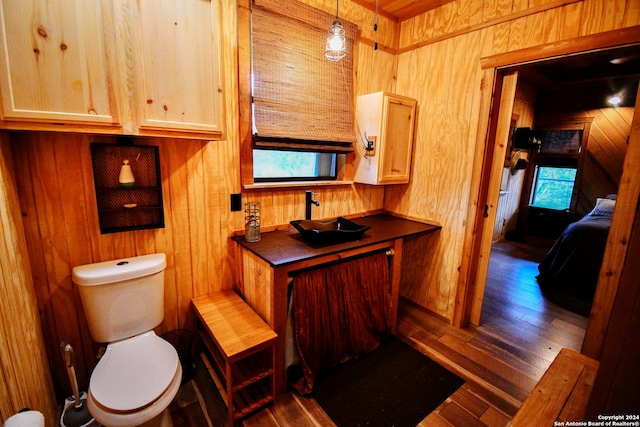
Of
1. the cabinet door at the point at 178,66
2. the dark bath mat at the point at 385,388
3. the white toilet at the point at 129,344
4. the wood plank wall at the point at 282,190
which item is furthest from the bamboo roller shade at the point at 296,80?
the dark bath mat at the point at 385,388

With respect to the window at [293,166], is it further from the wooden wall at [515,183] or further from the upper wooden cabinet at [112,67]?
the wooden wall at [515,183]

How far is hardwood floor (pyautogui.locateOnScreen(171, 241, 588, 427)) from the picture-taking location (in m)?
1.66

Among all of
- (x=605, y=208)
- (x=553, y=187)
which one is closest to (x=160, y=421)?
(x=605, y=208)

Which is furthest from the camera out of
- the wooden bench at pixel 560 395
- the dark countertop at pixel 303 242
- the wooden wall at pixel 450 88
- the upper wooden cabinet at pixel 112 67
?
the wooden wall at pixel 450 88

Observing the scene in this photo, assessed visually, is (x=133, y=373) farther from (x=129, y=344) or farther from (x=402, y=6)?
(x=402, y=6)

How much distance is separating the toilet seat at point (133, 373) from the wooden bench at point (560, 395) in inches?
57.4

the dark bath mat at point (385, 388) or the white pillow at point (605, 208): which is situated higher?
the white pillow at point (605, 208)

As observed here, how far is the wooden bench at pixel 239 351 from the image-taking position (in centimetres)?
156

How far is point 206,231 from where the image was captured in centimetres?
199

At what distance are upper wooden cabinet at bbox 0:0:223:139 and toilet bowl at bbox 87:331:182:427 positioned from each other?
1134mm

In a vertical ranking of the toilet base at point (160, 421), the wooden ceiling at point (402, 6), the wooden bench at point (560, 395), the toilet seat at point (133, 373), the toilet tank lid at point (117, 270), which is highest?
the wooden ceiling at point (402, 6)

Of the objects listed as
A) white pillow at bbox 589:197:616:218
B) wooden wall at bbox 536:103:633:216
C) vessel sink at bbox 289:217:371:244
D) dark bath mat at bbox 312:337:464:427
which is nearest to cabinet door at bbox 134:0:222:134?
vessel sink at bbox 289:217:371:244

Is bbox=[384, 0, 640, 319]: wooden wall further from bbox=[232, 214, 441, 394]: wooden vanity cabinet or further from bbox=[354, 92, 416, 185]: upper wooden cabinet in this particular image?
bbox=[232, 214, 441, 394]: wooden vanity cabinet

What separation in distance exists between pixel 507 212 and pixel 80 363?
6.18m
